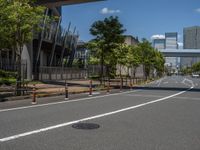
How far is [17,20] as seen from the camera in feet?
68.0

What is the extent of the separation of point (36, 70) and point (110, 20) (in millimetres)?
12341

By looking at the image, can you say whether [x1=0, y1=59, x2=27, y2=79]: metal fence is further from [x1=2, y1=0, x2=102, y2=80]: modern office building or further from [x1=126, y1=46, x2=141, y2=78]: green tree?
[x1=126, y1=46, x2=141, y2=78]: green tree

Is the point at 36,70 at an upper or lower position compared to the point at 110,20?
Result: lower

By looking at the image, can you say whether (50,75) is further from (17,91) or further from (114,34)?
(17,91)

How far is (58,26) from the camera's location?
53750 mm

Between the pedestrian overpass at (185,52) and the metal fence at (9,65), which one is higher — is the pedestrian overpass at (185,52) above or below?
above

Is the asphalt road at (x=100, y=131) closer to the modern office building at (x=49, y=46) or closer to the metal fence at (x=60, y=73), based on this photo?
the modern office building at (x=49, y=46)

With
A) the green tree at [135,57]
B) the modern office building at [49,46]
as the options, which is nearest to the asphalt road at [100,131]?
the modern office building at [49,46]

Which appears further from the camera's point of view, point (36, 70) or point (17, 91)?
point (36, 70)

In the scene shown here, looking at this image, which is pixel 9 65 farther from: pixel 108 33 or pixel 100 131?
pixel 100 131

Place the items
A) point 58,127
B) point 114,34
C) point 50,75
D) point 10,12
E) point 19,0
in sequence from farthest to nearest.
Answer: point 50,75, point 114,34, point 19,0, point 10,12, point 58,127

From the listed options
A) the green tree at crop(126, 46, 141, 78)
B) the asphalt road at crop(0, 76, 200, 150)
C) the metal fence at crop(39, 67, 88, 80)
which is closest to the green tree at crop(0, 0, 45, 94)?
the asphalt road at crop(0, 76, 200, 150)

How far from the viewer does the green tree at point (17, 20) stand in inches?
790

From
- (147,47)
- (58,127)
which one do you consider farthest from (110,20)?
(147,47)
